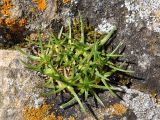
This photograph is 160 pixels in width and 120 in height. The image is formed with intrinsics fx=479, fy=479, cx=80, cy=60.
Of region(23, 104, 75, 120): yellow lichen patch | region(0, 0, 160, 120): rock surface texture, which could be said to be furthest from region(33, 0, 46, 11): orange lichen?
region(23, 104, 75, 120): yellow lichen patch

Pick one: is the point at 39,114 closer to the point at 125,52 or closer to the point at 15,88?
the point at 15,88

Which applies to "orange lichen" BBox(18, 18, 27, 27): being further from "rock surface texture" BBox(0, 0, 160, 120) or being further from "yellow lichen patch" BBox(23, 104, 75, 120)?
"yellow lichen patch" BBox(23, 104, 75, 120)

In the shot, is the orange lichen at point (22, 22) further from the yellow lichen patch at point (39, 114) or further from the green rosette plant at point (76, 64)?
the yellow lichen patch at point (39, 114)

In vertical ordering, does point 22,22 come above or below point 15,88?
above

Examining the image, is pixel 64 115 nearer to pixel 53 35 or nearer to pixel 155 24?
pixel 53 35

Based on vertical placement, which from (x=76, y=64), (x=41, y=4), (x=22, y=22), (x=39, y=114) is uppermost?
(x=41, y=4)

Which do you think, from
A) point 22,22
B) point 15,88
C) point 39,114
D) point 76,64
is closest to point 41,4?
point 22,22
